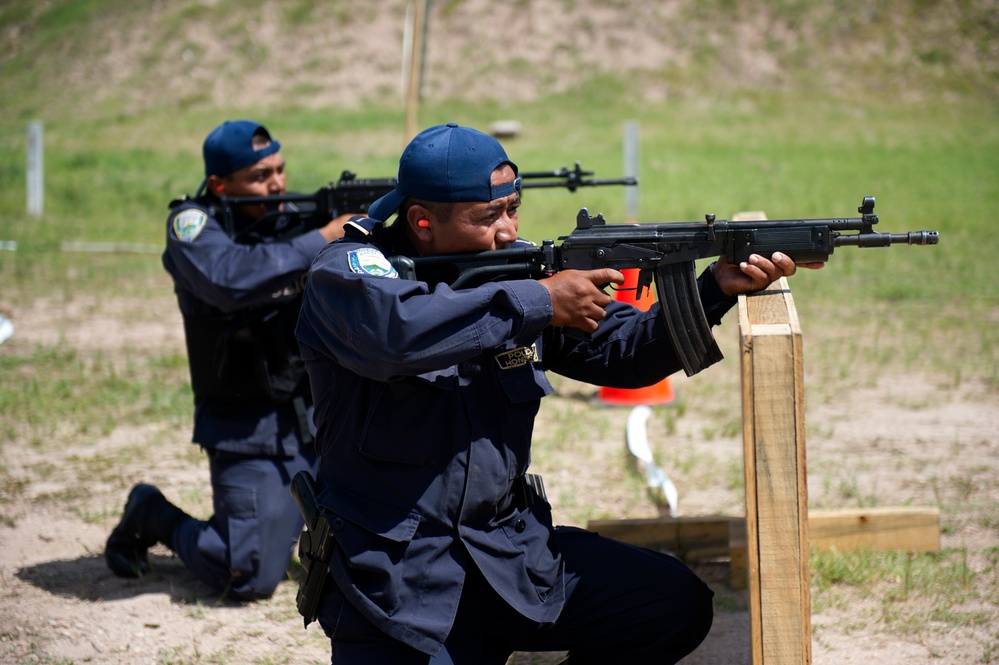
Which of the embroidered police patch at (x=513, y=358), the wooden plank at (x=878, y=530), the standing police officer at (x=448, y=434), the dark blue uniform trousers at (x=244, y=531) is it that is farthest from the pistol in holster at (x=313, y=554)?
the wooden plank at (x=878, y=530)

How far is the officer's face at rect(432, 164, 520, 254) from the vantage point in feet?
9.38

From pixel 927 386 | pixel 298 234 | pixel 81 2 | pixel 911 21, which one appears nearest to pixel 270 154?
pixel 298 234

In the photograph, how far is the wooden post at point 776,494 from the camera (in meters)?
2.53

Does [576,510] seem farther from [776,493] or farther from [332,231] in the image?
[776,493]

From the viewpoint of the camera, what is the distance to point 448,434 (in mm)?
2820

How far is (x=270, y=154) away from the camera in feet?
16.2

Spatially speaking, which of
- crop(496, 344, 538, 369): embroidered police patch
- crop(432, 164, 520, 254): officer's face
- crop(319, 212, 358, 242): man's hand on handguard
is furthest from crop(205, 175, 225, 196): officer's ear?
crop(496, 344, 538, 369): embroidered police patch

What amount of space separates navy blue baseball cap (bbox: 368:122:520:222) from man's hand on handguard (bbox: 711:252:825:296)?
0.67 metres

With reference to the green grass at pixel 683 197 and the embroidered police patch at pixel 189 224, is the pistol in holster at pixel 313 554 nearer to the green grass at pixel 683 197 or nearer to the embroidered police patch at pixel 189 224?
the green grass at pixel 683 197

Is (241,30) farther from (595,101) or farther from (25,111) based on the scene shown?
(595,101)

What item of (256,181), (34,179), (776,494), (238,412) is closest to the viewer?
(776,494)

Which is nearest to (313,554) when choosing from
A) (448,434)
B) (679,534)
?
(448,434)

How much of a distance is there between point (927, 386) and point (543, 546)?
4889 millimetres

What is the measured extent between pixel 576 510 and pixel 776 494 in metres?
2.76
